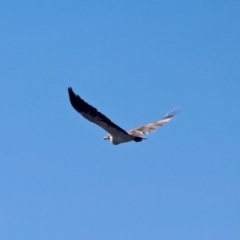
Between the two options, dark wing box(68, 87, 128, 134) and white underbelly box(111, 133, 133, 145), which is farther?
white underbelly box(111, 133, 133, 145)

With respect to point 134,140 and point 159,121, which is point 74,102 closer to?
point 134,140

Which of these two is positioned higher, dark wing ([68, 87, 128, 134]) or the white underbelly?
the white underbelly

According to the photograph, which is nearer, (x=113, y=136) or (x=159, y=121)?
(x=113, y=136)

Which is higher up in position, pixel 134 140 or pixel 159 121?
pixel 159 121

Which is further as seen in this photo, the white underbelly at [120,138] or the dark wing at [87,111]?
the white underbelly at [120,138]

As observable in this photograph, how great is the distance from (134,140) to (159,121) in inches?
267

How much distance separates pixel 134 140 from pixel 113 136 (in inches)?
46.1

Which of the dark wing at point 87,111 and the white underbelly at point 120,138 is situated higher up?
the white underbelly at point 120,138

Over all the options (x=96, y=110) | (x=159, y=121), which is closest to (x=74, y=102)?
(x=96, y=110)

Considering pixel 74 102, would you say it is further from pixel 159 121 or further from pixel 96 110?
pixel 159 121

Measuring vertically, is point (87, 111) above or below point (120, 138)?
below

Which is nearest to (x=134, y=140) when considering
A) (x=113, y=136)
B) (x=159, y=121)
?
(x=113, y=136)

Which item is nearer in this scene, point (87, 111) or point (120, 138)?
point (87, 111)

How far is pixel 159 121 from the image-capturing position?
60.1m
